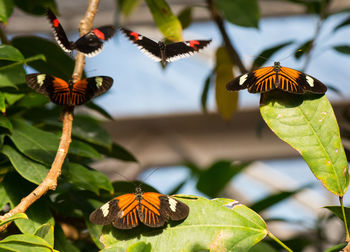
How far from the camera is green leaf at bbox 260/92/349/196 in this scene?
2.34ft

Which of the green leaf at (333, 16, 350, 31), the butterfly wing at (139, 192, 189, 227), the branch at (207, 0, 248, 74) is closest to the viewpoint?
the butterfly wing at (139, 192, 189, 227)

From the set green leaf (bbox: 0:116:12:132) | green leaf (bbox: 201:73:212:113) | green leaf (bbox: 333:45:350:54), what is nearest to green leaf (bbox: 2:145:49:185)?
green leaf (bbox: 0:116:12:132)

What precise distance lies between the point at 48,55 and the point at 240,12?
555mm

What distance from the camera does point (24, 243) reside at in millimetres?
572

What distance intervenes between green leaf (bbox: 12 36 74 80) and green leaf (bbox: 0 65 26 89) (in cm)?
17

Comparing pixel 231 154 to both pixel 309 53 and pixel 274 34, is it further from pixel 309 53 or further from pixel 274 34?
pixel 309 53

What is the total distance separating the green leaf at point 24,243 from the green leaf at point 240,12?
888mm

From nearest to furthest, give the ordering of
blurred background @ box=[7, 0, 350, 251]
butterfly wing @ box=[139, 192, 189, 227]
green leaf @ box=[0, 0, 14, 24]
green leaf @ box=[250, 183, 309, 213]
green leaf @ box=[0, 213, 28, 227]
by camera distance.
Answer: green leaf @ box=[0, 213, 28, 227] < butterfly wing @ box=[139, 192, 189, 227] < green leaf @ box=[0, 0, 14, 24] < green leaf @ box=[250, 183, 309, 213] < blurred background @ box=[7, 0, 350, 251]

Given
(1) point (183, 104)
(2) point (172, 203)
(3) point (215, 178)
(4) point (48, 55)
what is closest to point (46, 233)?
(2) point (172, 203)

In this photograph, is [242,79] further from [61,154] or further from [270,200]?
[270,200]

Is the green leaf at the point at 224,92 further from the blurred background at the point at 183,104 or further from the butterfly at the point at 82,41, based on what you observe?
the blurred background at the point at 183,104

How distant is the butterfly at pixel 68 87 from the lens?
76 centimetres

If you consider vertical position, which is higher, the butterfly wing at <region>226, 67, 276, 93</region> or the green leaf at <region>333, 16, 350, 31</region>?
the green leaf at <region>333, 16, 350, 31</region>

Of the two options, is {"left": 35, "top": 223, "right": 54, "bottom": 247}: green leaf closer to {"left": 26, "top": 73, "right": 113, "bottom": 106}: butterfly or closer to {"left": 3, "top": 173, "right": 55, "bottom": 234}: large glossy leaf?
{"left": 3, "top": 173, "right": 55, "bottom": 234}: large glossy leaf
